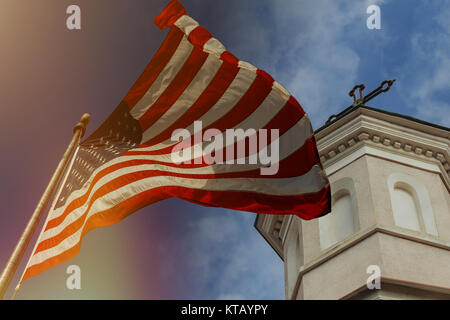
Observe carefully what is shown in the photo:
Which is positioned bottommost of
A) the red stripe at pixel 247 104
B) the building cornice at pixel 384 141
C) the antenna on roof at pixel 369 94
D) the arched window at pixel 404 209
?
the red stripe at pixel 247 104

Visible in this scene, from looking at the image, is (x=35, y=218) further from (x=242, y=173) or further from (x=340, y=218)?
(x=340, y=218)

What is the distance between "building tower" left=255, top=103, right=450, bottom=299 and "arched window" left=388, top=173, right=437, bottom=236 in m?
0.03

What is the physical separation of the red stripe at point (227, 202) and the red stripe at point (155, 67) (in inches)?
69.1

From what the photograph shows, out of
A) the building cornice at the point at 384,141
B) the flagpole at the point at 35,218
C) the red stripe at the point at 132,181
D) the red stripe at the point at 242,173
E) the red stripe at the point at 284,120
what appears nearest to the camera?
the flagpole at the point at 35,218

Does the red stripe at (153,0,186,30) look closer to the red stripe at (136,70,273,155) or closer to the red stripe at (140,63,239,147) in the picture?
the red stripe at (140,63,239,147)

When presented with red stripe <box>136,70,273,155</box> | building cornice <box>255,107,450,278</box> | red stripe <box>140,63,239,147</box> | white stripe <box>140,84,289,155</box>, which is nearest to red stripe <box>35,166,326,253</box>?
white stripe <box>140,84,289,155</box>

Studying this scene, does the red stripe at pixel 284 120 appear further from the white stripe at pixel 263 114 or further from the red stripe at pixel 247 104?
the red stripe at pixel 247 104

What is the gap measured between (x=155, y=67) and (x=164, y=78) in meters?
0.25

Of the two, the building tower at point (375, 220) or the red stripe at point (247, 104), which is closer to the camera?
the red stripe at point (247, 104)

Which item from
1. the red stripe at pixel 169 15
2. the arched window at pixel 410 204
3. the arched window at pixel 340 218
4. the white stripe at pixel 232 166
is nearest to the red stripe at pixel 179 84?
the red stripe at pixel 169 15

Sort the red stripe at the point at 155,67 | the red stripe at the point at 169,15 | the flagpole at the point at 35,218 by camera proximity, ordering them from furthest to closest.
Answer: the red stripe at the point at 169,15 → the red stripe at the point at 155,67 → the flagpole at the point at 35,218

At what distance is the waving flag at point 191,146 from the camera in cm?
1035

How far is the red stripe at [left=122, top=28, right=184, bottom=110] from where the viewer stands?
36.5ft
